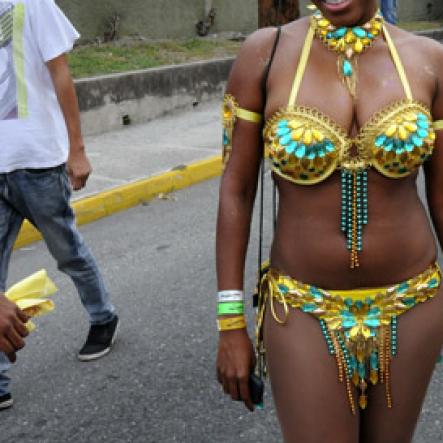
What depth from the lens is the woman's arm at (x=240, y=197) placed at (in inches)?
84.1

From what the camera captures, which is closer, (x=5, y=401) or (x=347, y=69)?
(x=347, y=69)

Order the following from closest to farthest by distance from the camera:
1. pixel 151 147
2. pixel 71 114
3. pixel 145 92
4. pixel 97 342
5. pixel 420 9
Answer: pixel 71 114 < pixel 97 342 < pixel 151 147 < pixel 145 92 < pixel 420 9

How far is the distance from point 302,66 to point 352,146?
0.24 meters

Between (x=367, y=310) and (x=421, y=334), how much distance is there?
0.15 meters

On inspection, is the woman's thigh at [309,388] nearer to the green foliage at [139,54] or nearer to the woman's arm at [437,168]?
the woman's arm at [437,168]

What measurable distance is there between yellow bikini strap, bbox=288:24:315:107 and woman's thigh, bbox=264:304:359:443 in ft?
1.76

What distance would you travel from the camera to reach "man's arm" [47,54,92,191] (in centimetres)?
370

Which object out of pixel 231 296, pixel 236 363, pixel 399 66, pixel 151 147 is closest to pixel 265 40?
pixel 399 66

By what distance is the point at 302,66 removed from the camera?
6.86 feet

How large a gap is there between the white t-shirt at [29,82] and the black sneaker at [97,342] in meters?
1.00

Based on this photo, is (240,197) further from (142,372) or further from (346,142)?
(142,372)

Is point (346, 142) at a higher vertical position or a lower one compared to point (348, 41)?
lower

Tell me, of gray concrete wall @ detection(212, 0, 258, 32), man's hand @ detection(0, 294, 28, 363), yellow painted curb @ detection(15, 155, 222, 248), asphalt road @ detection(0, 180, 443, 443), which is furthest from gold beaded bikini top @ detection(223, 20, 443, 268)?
gray concrete wall @ detection(212, 0, 258, 32)

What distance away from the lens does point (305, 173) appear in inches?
80.3
